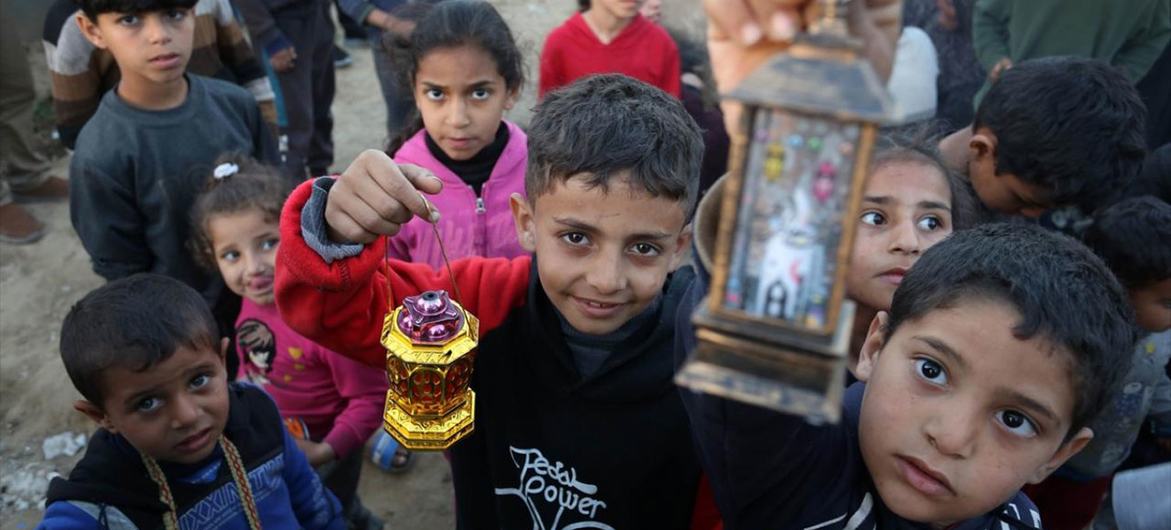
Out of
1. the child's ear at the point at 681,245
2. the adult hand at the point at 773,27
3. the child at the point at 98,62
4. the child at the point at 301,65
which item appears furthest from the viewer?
the child at the point at 301,65

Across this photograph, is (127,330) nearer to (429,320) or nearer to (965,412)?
(429,320)

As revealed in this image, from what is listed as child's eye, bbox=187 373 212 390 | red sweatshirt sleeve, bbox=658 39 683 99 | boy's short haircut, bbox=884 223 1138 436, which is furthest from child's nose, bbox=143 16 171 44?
boy's short haircut, bbox=884 223 1138 436

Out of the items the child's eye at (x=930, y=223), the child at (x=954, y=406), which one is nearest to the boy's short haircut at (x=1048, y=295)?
the child at (x=954, y=406)

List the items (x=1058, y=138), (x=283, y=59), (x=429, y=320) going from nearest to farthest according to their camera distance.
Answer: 1. (x=429, y=320)
2. (x=1058, y=138)
3. (x=283, y=59)

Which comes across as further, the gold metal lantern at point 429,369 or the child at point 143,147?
the child at point 143,147

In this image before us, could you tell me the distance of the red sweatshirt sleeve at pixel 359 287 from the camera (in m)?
1.74

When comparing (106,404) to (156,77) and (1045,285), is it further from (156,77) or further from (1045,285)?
(1045,285)

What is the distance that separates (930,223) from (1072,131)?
2.90 feet

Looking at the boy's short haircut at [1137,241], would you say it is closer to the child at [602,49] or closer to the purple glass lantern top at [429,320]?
the child at [602,49]

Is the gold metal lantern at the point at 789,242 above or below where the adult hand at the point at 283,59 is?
above

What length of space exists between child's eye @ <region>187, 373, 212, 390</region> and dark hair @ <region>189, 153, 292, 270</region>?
83cm

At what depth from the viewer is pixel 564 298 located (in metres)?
1.97

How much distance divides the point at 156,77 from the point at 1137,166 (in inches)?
140

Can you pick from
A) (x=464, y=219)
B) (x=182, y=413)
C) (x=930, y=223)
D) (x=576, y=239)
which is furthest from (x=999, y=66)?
(x=182, y=413)
